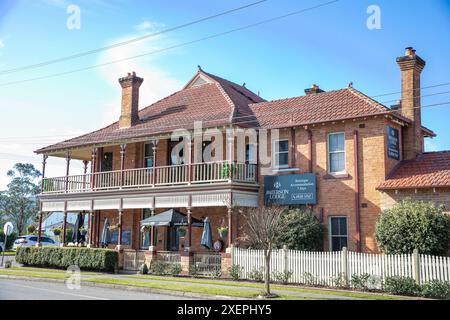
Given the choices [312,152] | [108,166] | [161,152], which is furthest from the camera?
[108,166]

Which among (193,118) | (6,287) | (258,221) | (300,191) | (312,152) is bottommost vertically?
(6,287)

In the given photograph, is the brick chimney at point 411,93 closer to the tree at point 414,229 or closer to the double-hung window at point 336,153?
the double-hung window at point 336,153

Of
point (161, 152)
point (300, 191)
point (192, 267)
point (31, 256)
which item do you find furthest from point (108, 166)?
point (300, 191)

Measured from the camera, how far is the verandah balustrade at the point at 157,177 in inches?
942

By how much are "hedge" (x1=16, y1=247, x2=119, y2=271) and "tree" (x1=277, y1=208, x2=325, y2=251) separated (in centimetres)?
838

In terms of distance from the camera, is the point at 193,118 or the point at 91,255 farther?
the point at 193,118

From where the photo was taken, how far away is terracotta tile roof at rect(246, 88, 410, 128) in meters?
22.2

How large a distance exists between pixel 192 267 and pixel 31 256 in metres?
10.5

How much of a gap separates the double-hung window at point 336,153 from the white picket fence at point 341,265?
14.9 feet

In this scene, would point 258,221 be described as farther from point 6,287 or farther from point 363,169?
point 6,287

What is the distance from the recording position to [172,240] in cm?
2786

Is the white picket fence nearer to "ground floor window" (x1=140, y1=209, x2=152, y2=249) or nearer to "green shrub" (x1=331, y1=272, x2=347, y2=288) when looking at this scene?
"green shrub" (x1=331, y1=272, x2=347, y2=288)

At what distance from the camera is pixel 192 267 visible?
22.8 meters
